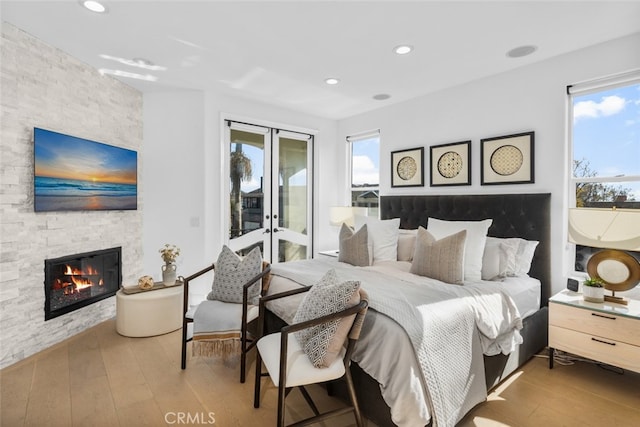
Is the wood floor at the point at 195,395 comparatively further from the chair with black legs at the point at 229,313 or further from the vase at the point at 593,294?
the vase at the point at 593,294

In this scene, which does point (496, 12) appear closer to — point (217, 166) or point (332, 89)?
point (332, 89)

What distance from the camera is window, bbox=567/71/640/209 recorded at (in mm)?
2689

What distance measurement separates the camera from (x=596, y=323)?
2340 mm

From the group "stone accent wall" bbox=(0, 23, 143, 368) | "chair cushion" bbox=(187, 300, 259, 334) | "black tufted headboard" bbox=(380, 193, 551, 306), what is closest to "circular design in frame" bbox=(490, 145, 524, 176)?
"black tufted headboard" bbox=(380, 193, 551, 306)

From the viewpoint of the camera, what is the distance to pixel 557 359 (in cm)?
275

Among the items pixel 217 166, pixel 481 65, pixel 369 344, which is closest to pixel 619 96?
pixel 481 65

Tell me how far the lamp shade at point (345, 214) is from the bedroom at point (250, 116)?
50 cm

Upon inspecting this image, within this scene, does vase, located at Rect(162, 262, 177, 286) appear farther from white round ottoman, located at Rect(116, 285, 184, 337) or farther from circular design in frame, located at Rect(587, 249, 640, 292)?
circular design in frame, located at Rect(587, 249, 640, 292)

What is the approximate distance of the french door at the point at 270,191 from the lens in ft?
14.4

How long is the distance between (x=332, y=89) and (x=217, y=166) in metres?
1.72

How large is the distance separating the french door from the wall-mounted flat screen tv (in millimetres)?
1190

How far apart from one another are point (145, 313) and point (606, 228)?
13.0ft

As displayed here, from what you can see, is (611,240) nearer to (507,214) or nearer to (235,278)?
(507,214)

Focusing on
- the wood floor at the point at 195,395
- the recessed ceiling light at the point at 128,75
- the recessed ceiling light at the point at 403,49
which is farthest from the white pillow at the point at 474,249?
the recessed ceiling light at the point at 128,75
